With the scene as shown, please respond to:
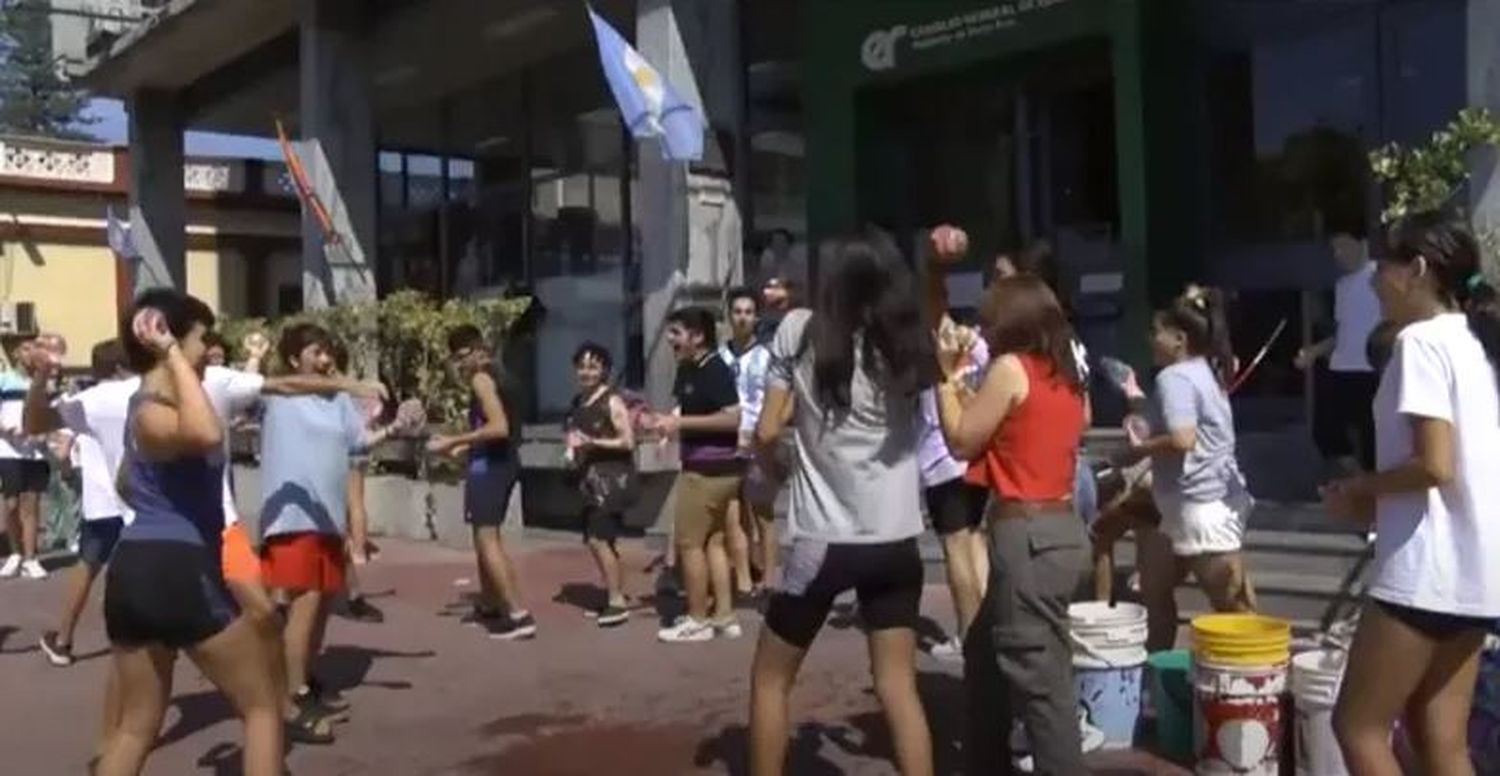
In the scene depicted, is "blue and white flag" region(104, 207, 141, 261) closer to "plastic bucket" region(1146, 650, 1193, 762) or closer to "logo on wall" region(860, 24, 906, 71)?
"logo on wall" region(860, 24, 906, 71)

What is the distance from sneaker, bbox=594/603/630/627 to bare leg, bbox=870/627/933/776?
4.69m

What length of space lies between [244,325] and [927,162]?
843 cm

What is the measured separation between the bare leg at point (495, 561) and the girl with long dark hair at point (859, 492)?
4154 mm

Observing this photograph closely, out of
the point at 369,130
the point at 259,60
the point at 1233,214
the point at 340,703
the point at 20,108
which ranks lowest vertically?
the point at 340,703

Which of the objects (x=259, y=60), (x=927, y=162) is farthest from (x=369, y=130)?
(x=927, y=162)

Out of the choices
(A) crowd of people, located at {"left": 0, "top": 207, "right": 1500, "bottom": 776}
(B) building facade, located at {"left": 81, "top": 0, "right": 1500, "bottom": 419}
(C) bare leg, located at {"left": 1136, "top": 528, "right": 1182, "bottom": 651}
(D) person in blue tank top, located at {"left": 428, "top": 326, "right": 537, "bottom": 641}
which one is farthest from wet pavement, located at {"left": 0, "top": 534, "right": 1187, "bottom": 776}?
(B) building facade, located at {"left": 81, "top": 0, "right": 1500, "bottom": 419}

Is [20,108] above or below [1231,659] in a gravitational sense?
above

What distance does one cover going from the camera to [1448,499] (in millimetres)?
4223

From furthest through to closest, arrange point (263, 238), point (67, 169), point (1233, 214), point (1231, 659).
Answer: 1. point (263, 238)
2. point (67, 169)
3. point (1233, 214)
4. point (1231, 659)

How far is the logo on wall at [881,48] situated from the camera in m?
14.4

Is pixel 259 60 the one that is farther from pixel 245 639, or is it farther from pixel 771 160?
pixel 245 639

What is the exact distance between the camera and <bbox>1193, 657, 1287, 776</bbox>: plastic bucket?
222 inches

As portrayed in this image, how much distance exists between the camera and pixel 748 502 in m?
9.70

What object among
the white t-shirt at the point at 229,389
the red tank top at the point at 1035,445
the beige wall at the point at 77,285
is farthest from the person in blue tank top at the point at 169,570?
the beige wall at the point at 77,285
